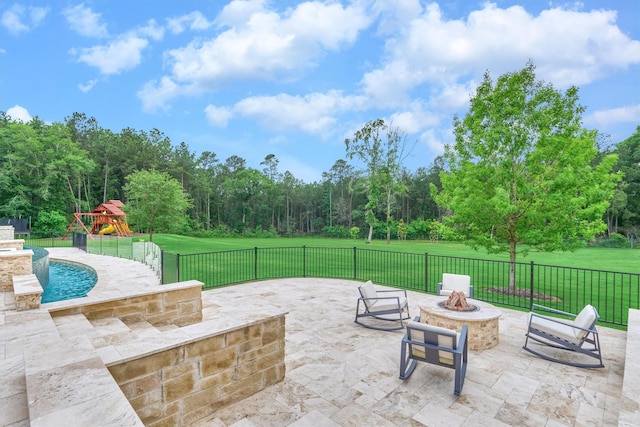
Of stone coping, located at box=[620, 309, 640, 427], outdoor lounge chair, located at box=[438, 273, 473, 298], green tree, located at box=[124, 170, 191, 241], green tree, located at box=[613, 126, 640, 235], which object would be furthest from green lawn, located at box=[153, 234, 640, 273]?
green tree, located at box=[613, 126, 640, 235]

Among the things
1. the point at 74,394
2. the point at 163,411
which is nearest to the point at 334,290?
the point at 163,411

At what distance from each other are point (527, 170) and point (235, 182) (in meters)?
43.9

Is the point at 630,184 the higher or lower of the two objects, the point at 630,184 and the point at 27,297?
the higher

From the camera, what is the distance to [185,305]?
4723 mm

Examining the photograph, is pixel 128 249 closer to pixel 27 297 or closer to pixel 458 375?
pixel 27 297

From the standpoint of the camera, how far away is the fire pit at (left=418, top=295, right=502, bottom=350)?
15.2ft

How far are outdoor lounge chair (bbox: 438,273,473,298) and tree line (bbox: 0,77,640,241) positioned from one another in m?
3.76

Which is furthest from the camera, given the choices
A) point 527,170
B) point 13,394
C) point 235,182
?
point 235,182

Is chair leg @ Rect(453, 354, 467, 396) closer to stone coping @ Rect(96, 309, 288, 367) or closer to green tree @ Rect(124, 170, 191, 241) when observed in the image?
stone coping @ Rect(96, 309, 288, 367)

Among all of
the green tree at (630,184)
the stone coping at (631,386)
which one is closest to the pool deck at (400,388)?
the stone coping at (631,386)

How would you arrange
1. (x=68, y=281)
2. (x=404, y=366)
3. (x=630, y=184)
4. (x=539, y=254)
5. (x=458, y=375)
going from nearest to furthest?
(x=458, y=375) < (x=404, y=366) < (x=68, y=281) < (x=539, y=254) < (x=630, y=184)

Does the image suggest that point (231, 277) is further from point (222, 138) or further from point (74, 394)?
point (222, 138)

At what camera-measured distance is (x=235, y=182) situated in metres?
48.3

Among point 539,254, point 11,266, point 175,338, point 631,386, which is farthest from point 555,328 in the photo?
point 539,254
